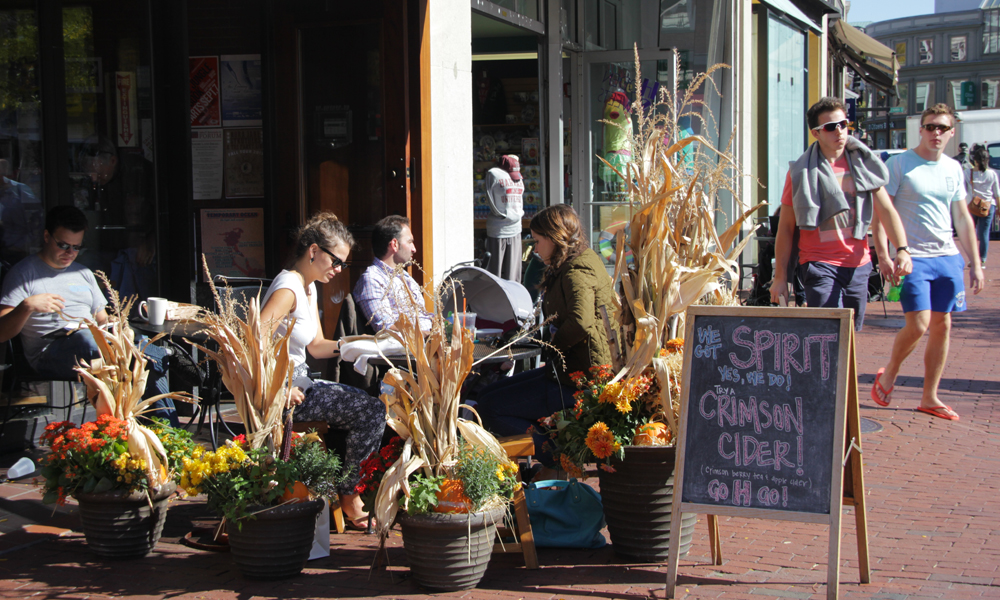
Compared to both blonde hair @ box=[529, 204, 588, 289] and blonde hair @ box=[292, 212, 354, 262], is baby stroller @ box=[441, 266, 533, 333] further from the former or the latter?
blonde hair @ box=[292, 212, 354, 262]

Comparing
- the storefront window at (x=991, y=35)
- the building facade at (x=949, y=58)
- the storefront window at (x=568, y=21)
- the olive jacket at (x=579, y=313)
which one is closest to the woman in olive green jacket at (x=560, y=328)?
the olive jacket at (x=579, y=313)

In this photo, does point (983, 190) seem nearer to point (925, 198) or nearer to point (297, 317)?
point (925, 198)

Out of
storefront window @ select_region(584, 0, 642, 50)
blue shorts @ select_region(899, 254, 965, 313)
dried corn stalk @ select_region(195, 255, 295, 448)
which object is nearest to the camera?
dried corn stalk @ select_region(195, 255, 295, 448)

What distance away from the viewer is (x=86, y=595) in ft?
11.5

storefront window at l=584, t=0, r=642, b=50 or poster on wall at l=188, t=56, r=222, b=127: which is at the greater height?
storefront window at l=584, t=0, r=642, b=50

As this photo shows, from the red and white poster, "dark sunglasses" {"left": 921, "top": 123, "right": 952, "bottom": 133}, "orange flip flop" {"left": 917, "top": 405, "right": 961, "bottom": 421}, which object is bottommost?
"orange flip flop" {"left": 917, "top": 405, "right": 961, "bottom": 421}

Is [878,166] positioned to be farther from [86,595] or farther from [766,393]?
[86,595]

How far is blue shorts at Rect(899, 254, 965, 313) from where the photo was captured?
597 centimetres

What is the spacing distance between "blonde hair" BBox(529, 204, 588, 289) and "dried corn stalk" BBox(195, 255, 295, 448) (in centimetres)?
146

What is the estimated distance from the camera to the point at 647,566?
3762mm

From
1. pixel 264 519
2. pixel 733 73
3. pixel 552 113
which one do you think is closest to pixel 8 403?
pixel 264 519

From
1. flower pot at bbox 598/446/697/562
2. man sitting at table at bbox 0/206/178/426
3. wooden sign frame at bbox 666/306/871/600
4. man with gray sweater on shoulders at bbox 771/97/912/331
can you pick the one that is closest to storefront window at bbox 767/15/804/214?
man with gray sweater on shoulders at bbox 771/97/912/331

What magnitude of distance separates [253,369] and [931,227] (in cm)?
447

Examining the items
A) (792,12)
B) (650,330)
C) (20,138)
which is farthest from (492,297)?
(792,12)
